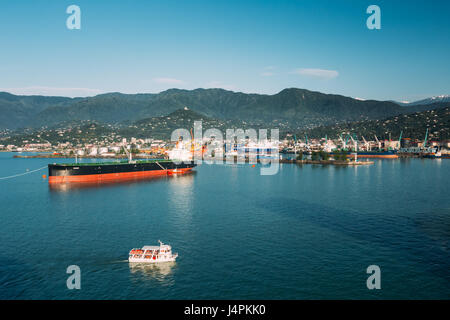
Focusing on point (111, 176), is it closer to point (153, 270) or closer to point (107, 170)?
point (107, 170)

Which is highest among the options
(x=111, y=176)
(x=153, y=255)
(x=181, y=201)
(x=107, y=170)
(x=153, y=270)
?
(x=107, y=170)

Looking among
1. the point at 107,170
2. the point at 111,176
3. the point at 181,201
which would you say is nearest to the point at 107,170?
the point at 107,170

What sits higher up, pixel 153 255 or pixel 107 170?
pixel 107 170

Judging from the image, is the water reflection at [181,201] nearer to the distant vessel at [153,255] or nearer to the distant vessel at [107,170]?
the distant vessel at [153,255]

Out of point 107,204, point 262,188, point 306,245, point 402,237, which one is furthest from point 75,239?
point 262,188

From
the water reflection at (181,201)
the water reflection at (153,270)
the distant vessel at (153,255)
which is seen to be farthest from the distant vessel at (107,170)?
the water reflection at (153,270)

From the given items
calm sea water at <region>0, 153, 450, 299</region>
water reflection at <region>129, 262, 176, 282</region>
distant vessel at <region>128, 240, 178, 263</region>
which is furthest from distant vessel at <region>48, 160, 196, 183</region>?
water reflection at <region>129, 262, 176, 282</region>
